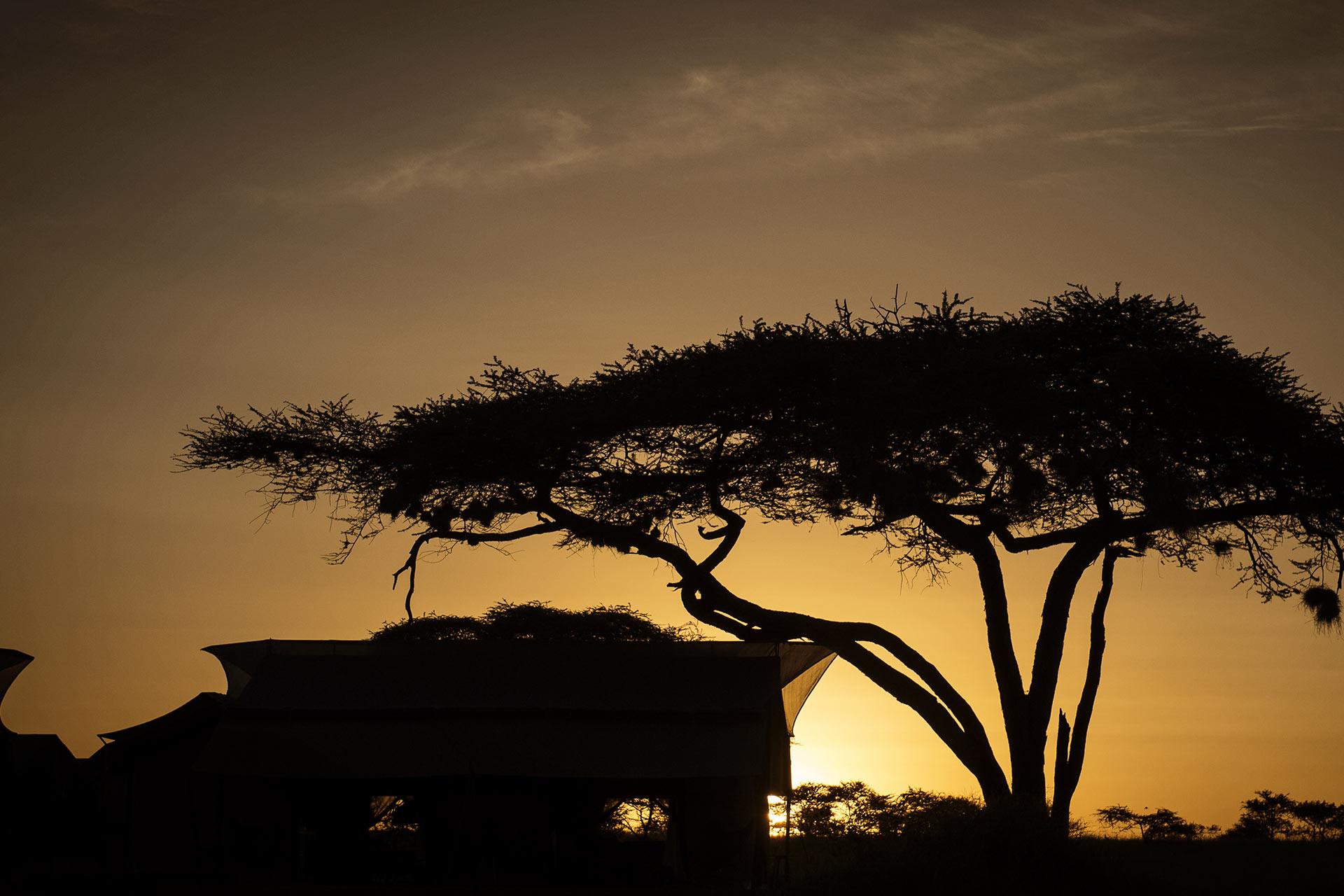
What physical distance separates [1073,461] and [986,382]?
6.24 feet

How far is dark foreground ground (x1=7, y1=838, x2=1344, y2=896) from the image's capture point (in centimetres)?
1878

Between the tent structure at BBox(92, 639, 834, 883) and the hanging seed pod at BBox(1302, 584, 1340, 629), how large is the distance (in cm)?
881

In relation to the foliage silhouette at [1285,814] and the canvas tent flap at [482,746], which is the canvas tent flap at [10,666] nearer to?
the canvas tent flap at [482,746]

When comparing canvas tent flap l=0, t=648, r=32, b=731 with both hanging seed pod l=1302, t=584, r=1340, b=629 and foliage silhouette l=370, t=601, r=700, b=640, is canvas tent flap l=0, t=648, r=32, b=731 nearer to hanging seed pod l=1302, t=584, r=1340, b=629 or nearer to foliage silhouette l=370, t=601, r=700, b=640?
foliage silhouette l=370, t=601, r=700, b=640

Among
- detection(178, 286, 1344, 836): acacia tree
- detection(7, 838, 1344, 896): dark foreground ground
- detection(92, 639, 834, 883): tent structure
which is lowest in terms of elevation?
detection(7, 838, 1344, 896): dark foreground ground

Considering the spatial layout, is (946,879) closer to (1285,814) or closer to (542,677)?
(542,677)

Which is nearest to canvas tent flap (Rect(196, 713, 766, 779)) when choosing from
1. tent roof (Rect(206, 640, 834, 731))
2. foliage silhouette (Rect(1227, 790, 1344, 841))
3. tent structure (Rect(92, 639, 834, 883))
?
tent structure (Rect(92, 639, 834, 883))

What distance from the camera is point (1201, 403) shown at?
2225cm

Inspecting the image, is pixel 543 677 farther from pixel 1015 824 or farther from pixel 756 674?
pixel 1015 824

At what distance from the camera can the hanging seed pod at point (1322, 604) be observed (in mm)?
24172

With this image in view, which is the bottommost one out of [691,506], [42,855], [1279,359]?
[42,855]

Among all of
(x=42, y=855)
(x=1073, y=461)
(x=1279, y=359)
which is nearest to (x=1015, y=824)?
(x=1073, y=461)

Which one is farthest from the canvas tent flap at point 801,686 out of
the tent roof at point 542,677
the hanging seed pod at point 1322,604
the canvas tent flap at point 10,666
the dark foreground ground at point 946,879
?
the canvas tent flap at point 10,666

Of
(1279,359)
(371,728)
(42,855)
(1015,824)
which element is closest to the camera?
(1015,824)
